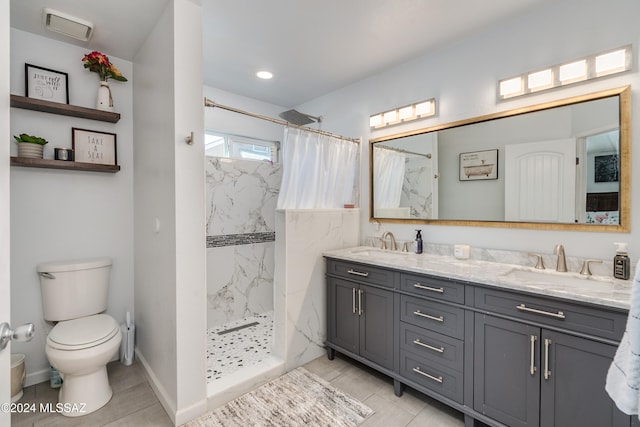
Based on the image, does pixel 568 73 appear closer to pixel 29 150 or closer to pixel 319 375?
pixel 319 375

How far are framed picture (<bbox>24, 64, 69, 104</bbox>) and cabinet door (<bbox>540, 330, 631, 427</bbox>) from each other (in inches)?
134

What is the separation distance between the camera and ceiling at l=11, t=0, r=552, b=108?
Answer: 1.85 meters

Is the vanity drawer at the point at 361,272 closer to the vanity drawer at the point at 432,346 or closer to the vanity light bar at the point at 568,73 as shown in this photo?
the vanity drawer at the point at 432,346

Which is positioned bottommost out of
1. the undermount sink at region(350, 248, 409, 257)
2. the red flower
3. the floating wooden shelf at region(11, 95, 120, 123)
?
the undermount sink at region(350, 248, 409, 257)

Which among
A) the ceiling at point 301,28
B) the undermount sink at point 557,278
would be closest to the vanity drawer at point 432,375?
the undermount sink at point 557,278

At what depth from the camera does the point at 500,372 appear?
62.1 inches

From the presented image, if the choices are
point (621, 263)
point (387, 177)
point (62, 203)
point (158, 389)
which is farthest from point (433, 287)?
point (62, 203)

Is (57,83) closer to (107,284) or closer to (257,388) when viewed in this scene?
(107,284)

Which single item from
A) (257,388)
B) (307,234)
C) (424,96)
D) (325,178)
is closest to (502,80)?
(424,96)

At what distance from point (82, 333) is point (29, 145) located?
131 cm

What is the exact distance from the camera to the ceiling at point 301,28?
6.08 feet

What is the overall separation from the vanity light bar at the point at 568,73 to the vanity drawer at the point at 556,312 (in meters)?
1.33

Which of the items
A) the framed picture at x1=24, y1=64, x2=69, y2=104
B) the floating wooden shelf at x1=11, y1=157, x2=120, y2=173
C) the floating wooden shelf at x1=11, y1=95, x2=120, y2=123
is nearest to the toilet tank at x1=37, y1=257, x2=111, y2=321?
the floating wooden shelf at x1=11, y1=157, x2=120, y2=173

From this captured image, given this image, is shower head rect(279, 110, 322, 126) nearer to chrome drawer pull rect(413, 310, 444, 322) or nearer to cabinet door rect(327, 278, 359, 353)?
cabinet door rect(327, 278, 359, 353)
